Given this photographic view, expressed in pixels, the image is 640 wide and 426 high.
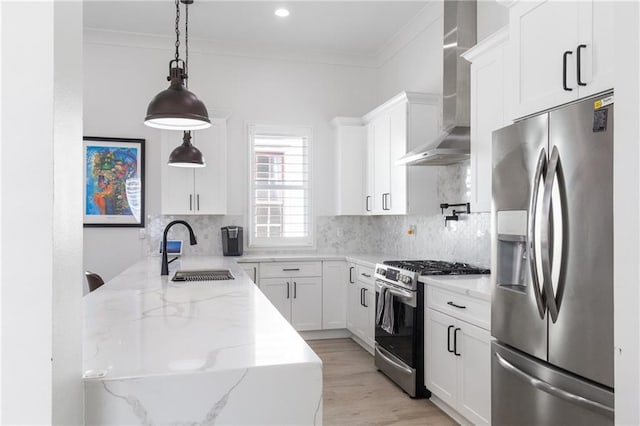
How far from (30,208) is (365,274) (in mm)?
4081

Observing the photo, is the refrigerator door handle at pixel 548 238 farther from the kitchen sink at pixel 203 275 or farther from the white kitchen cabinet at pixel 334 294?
the white kitchen cabinet at pixel 334 294

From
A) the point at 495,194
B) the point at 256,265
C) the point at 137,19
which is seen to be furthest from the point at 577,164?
the point at 137,19

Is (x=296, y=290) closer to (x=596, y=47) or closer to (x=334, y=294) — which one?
(x=334, y=294)

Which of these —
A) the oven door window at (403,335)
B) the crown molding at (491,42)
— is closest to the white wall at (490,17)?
the crown molding at (491,42)

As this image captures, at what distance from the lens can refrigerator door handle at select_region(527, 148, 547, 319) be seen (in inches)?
77.6

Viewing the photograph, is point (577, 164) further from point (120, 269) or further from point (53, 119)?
point (120, 269)

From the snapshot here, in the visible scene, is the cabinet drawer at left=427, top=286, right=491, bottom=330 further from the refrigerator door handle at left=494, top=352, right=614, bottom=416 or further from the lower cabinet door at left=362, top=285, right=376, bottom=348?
the lower cabinet door at left=362, top=285, right=376, bottom=348

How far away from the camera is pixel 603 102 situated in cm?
171

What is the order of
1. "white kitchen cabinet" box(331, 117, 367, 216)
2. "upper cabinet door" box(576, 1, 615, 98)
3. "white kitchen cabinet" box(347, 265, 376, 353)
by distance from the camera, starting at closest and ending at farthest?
1. "upper cabinet door" box(576, 1, 615, 98)
2. "white kitchen cabinet" box(347, 265, 376, 353)
3. "white kitchen cabinet" box(331, 117, 367, 216)

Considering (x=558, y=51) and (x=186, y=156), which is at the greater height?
(x=558, y=51)

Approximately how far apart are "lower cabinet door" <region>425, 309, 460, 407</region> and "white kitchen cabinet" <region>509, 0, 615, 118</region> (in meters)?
1.42

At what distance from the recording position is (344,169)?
17.6ft

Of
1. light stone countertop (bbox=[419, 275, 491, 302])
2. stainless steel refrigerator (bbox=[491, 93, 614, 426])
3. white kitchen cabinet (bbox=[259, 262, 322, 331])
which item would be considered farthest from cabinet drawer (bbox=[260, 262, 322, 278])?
stainless steel refrigerator (bbox=[491, 93, 614, 426])

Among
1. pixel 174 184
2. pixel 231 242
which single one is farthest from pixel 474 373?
pixel 174 184
